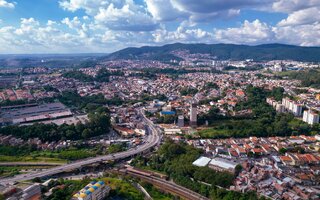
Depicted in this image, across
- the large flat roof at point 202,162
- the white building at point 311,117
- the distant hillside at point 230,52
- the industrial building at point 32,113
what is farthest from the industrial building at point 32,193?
the distant hillside at point 230,52

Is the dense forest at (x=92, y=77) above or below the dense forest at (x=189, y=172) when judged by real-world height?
above

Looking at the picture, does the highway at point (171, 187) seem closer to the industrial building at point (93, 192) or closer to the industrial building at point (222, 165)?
the industrial building at point (222, 165)

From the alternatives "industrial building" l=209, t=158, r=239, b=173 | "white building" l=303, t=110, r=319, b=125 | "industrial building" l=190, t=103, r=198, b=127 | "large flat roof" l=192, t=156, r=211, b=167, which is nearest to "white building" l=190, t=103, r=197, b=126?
"industrial building" l=190, t=103, r=198, b=127

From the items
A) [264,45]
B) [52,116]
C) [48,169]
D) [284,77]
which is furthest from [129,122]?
[264,45]

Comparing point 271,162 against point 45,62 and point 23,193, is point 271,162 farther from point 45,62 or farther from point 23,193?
point 45,62

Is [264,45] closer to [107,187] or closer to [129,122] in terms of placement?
[129,122]
